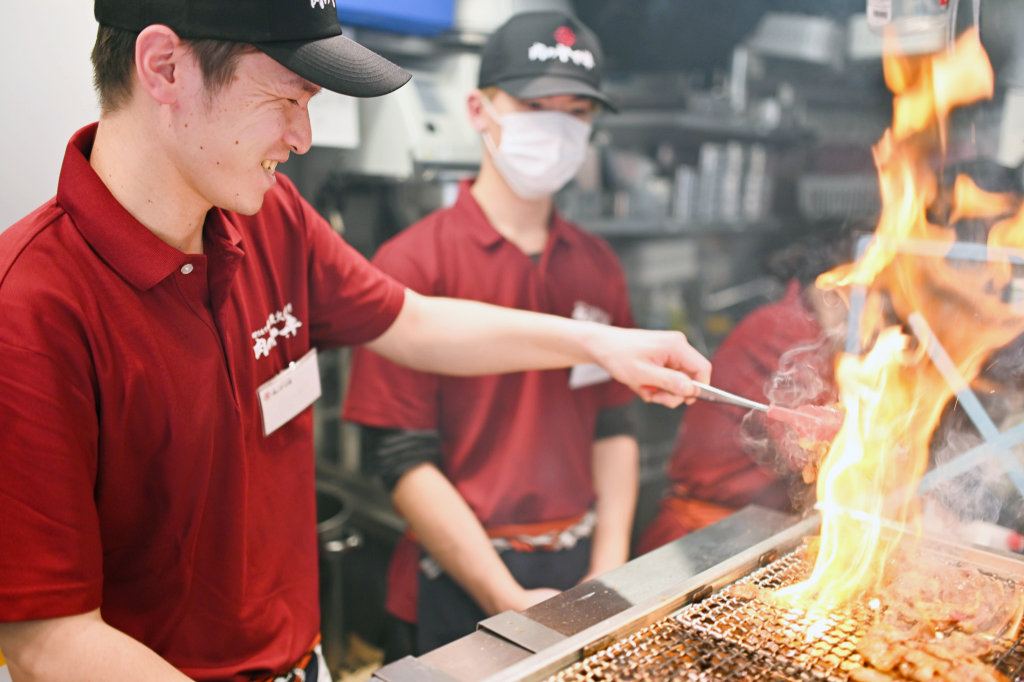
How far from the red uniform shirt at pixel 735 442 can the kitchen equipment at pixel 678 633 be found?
3.69 ft

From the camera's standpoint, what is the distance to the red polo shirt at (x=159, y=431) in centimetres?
109

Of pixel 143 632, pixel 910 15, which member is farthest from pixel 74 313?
pixel 910 15

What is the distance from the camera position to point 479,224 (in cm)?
249

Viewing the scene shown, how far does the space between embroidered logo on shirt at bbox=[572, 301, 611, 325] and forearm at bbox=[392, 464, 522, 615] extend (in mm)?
692

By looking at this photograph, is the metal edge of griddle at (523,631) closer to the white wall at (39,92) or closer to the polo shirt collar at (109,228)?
the polo shirt collar at (109,228)

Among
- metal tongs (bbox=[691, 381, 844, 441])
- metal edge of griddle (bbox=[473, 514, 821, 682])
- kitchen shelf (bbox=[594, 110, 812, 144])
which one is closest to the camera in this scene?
metal edge of griddle (bbox=[473, 514, 821, 682])

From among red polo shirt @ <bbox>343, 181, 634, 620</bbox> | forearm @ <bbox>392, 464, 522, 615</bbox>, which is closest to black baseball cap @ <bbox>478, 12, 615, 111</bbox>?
red polo shirt @ <bbox>343, 181, 634, 620</bbox>

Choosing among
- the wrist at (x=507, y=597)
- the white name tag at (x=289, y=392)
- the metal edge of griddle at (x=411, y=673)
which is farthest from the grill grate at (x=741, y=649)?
the wrist at (x=507, y=597)

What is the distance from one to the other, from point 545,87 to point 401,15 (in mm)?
785

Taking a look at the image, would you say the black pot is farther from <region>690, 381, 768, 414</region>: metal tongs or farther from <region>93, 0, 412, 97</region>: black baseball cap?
<region>93, 0, 412, 97</region>: black baseball cap

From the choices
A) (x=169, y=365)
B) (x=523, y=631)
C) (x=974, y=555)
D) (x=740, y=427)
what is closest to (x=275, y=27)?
(x=169, y=365)

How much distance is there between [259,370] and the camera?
5.05ft

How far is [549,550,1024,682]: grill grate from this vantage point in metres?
1.21

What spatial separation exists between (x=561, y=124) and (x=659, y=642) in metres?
1.69
